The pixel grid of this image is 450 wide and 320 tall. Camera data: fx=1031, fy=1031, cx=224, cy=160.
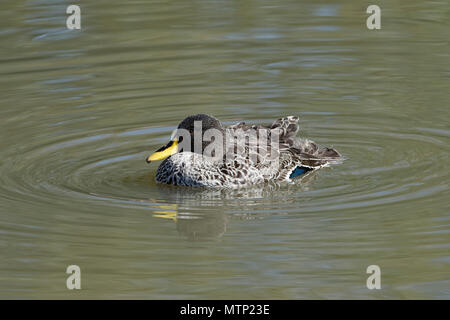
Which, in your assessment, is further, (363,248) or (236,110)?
(236,110)

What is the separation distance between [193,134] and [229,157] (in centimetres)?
49

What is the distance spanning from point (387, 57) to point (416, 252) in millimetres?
7004

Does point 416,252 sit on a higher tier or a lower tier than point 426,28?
lower

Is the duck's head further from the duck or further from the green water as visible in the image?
the green water

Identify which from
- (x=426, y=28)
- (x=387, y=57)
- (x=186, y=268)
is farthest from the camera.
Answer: (x=426, y=28)

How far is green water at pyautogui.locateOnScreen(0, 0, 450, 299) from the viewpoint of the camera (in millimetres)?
8688

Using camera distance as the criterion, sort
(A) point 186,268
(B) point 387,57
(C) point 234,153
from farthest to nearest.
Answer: (B) point 387,57 < (C) point 234,153 < (A) point 186,268

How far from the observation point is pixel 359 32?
661 inches

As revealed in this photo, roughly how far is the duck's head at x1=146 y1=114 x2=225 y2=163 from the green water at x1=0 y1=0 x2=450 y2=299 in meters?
0.47

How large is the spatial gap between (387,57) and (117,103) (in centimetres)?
423

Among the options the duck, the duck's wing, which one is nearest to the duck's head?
the duck

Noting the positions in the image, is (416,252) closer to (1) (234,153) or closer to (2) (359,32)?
(1) (234,153)

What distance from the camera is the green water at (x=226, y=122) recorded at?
8.69 meters

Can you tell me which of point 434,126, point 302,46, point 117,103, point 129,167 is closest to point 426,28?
point 302,46
